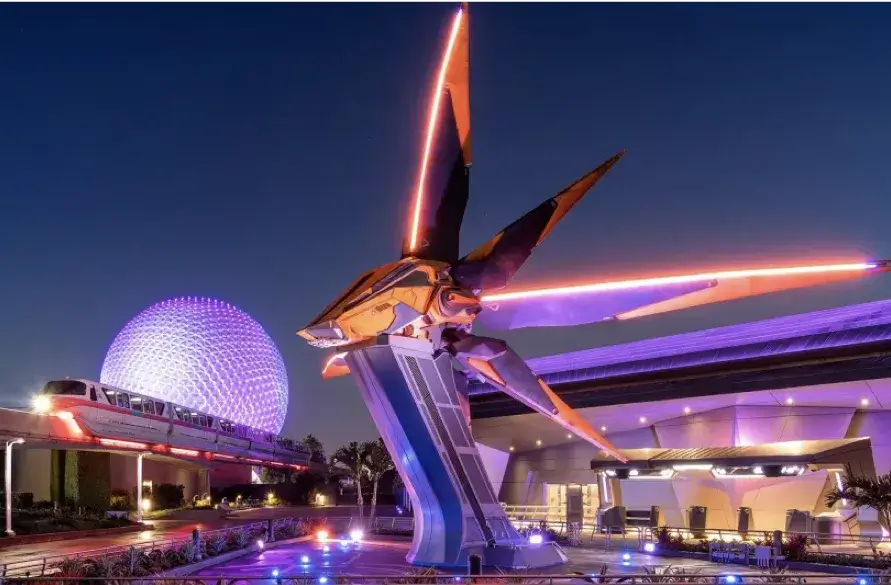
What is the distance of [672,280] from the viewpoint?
68.0 feet

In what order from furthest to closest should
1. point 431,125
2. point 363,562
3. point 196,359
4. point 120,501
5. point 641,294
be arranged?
point 196,359 → point 120,501 → point 363,562 → point 431,125 → point 641,294

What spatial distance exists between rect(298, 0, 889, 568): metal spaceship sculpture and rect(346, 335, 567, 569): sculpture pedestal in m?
0.03

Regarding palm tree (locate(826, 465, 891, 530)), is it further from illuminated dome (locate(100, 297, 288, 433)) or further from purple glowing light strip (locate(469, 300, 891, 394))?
illuminated dome (locate(100, 297, 288, 433))

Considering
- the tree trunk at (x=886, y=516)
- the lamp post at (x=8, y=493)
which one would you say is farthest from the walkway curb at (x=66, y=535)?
the tree trunk at (x=886, y=516)

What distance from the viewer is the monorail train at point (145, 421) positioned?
140ft

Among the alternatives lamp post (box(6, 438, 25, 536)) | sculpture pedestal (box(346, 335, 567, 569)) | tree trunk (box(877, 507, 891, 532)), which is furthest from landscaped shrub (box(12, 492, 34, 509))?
tree trunk (box(877, 507, 891, 532))

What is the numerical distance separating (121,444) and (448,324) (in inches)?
1186

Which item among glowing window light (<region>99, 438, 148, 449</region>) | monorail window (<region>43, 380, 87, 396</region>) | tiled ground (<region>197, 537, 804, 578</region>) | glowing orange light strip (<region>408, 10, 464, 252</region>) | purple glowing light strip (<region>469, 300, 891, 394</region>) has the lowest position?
tiled ground (<region>197, 537, 804, 578</region>)

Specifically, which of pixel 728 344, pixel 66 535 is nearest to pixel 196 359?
pixel 66 535

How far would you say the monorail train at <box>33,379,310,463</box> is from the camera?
4262 cm

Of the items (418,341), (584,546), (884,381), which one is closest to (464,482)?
(418,341)

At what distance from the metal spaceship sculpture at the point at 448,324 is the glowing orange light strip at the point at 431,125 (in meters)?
0.03

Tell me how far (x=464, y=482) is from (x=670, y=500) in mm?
23261

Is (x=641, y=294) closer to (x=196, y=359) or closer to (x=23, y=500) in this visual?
(x=23, y=500)
